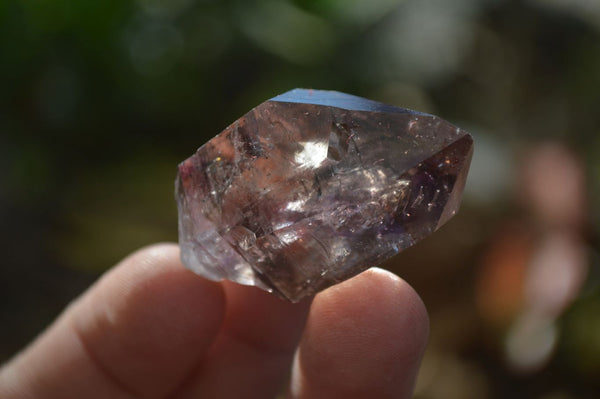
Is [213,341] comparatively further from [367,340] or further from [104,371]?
[367,340]

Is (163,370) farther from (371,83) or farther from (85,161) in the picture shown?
(85,161)

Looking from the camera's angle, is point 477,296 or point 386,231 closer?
point 386,231

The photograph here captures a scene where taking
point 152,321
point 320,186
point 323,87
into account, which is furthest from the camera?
point 323,87

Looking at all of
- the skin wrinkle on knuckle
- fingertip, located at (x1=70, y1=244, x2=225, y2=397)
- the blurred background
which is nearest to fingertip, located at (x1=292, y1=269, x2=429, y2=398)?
fingertip, located at (x1=70, y1=244, x2=225, y2=397)

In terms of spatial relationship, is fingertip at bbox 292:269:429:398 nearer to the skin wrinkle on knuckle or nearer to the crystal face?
the crystal face

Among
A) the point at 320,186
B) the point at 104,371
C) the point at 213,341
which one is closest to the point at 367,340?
the point at 320,186

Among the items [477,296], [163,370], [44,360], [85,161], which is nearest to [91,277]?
[85,161]

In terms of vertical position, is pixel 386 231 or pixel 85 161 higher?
pixel 386 231
